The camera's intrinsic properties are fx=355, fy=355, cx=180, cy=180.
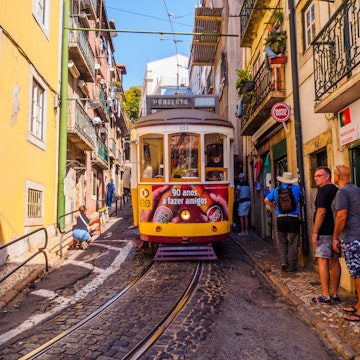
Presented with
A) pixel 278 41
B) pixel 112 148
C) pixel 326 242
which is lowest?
pixel 326 242

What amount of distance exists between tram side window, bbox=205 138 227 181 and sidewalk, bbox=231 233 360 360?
6.54 ft

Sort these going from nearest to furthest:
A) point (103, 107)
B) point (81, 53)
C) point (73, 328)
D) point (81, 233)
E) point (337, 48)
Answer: point (73, 328)
point (337, 48)
point (81, 233)
point (81, 53)
point (103, 107)

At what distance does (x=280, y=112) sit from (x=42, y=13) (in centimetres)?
786

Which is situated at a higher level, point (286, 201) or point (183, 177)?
point (183, 177)

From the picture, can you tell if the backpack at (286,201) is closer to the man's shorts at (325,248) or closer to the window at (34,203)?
the man's shorts at (325,248)

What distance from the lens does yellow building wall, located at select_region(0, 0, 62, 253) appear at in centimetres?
766

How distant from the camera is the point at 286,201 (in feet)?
21.0

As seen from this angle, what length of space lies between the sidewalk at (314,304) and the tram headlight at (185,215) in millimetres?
1726

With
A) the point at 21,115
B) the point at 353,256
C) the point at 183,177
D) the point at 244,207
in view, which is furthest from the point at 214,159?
the point at 21,115

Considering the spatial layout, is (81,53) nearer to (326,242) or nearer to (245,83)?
(245,83)

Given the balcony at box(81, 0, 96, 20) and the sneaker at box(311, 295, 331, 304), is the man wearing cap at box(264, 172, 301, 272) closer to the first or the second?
the sneaker at box(311, 295, 331, 304)

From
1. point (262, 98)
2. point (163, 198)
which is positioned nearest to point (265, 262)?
point (163, 198)

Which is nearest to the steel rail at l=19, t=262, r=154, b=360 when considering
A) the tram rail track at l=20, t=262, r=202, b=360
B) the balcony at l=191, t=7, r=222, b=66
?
the tram rail track at l=20, t=262, r=202, b=360

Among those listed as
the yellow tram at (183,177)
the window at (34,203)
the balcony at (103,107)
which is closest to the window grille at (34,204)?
the window at (34,203)
